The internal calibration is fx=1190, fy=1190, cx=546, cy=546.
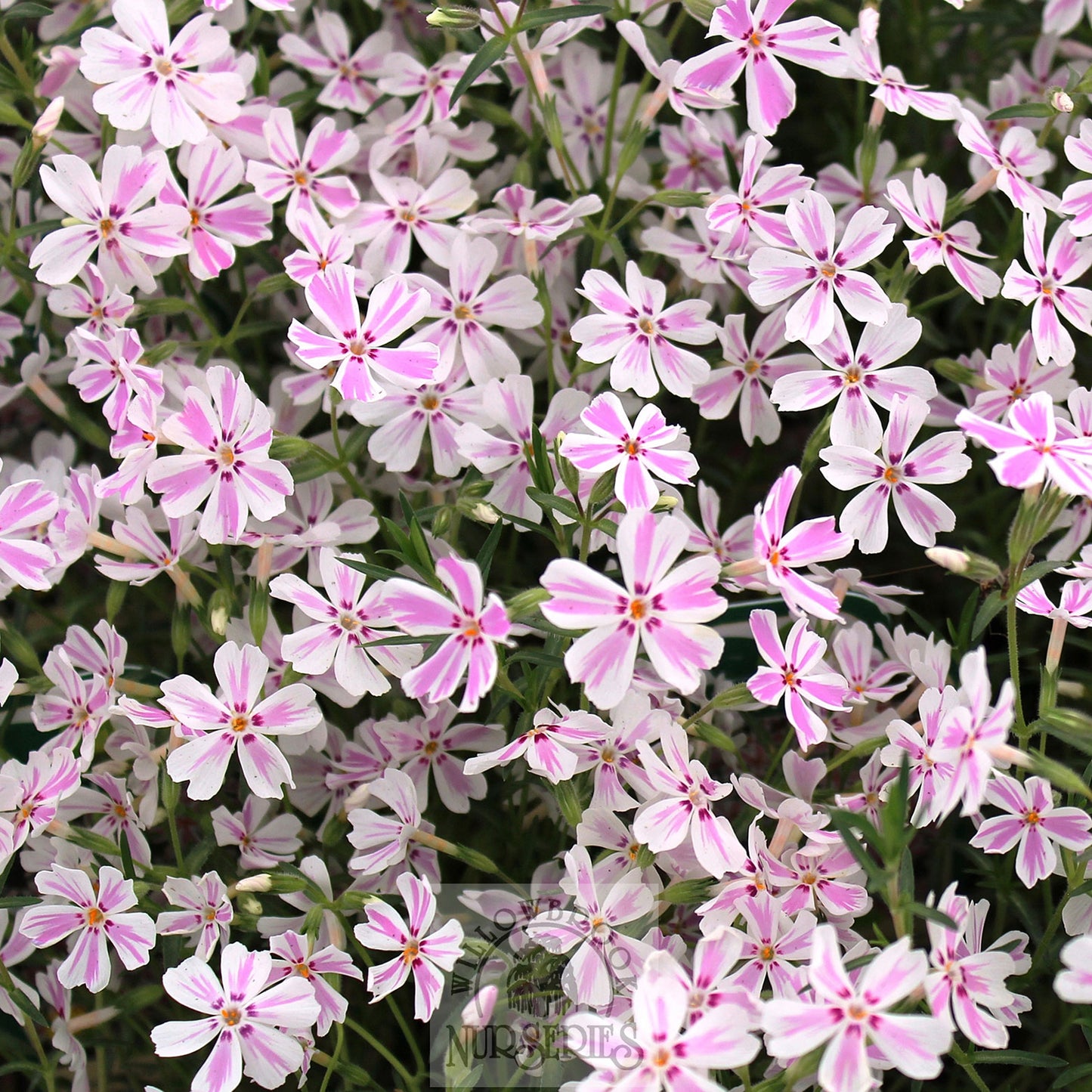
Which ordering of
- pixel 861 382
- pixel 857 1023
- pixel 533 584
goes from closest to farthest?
pixel 857 1023
pixel 861 382
pixel 533 584

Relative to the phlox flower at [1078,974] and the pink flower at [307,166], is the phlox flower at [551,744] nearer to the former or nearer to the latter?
the phlox flower at [1078,974]

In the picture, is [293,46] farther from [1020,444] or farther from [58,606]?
[1020,444]

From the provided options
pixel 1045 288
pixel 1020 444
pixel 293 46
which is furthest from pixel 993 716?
pixel 293 46

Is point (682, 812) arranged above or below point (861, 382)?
below

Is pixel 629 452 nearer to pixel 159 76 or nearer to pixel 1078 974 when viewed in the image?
pixel 1078 974

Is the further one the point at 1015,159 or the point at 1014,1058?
the point at 1015,159

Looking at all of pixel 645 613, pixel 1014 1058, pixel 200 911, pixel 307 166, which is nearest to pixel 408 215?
pixel 307 166

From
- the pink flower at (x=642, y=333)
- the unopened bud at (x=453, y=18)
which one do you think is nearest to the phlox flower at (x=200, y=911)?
the pink flower at (x=642, y=333)

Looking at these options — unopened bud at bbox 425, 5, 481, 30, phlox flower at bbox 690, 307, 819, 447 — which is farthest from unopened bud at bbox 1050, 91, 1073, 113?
unopened bud at bbox 425, 5, 481, 30
